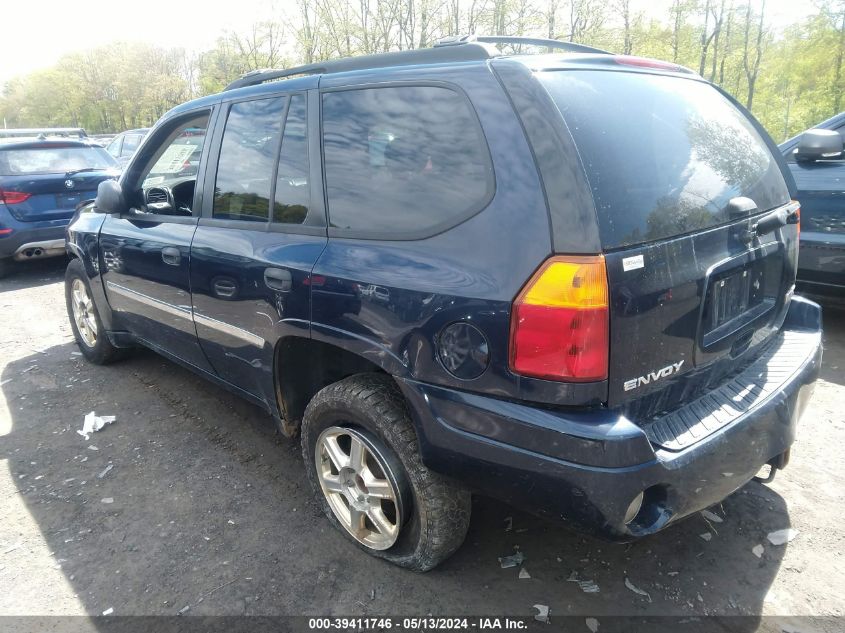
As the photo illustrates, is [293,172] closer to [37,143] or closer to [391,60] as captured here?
[391,60]

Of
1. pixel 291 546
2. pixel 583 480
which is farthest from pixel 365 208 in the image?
pixel 291 546

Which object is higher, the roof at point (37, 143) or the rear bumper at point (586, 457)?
the roof at point (37, 143)

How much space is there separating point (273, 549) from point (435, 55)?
7.03 ft

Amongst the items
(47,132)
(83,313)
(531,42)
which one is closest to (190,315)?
(83,313)

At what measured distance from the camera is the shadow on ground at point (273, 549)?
7.45 feet

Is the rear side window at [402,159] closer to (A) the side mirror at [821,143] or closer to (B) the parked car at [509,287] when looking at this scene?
(B) the parked car at [509,287]

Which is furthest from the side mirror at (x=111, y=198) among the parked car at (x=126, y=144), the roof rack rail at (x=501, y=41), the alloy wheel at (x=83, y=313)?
the parked car at (x=126, y=144)

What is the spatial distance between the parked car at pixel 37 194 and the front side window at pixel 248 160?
5.68m

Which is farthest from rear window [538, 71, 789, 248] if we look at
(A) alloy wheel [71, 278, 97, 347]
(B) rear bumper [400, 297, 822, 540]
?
(A) alloy wheel [71, 278, 97, 347]

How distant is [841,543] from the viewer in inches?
98.2

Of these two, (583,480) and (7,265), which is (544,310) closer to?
(583,480)

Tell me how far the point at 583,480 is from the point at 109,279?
3.53 meters

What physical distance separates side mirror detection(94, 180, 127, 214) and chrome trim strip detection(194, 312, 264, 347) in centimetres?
110

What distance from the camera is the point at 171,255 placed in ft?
10.5
